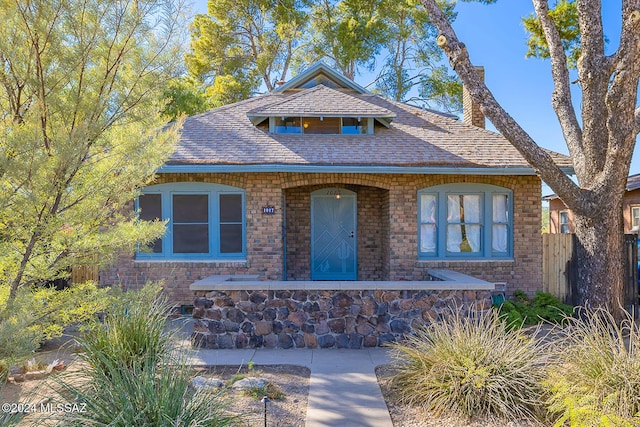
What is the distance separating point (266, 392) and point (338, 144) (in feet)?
20.9

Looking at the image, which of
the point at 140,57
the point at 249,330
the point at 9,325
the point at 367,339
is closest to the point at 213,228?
the point at 249,330

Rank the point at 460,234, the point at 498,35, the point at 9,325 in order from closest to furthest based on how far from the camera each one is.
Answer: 1. the point at 9,325
2. the point at 460,234
3. the point at 498,35

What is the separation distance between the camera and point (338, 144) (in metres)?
9.80

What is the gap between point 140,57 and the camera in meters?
4.32

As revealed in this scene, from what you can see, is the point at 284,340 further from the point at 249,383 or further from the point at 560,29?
the point at 560,29

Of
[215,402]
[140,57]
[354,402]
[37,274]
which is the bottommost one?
[354,402]

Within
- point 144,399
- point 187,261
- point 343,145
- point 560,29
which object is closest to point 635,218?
point 560,29

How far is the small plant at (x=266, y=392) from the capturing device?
4.57 meters

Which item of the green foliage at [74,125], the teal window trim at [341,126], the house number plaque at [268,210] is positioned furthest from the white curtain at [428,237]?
the green foliage at [74,125]

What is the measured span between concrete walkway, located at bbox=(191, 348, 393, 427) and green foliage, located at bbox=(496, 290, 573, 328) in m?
3.20

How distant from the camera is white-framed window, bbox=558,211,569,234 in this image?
741 inches

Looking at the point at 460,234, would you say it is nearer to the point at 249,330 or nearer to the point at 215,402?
the point at 249,330

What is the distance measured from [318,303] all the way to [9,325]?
4241mm

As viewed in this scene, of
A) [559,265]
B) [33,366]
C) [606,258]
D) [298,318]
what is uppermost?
[606,258]
